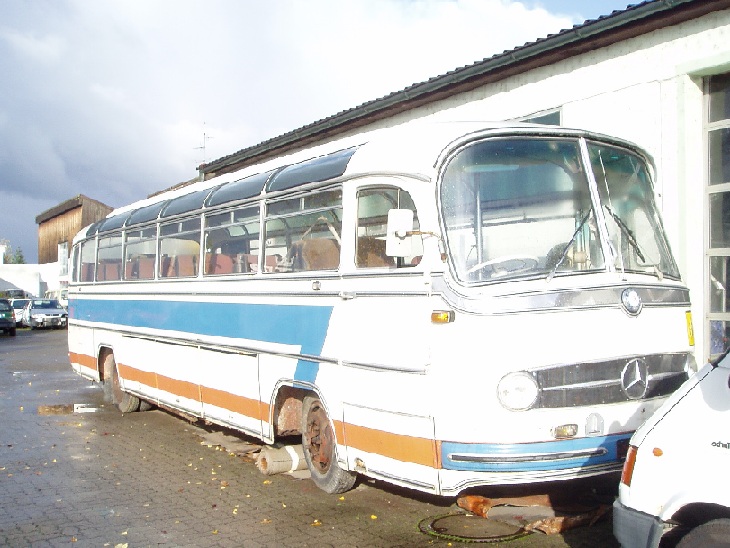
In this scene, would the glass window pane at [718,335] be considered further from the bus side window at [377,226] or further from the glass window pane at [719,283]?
the bus side window at [377,226]

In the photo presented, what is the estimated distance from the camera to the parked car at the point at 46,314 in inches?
1722

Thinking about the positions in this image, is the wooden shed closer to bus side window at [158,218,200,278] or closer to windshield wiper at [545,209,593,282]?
bus side window at [158,218,200,278]

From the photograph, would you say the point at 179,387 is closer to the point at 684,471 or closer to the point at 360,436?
the point at 360,436

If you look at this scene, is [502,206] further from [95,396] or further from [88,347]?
[95,396]

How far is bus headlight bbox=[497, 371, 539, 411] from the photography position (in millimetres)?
5785

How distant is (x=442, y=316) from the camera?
233 inches

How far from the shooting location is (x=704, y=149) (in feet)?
33.6

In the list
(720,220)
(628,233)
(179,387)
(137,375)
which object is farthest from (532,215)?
(137,375)

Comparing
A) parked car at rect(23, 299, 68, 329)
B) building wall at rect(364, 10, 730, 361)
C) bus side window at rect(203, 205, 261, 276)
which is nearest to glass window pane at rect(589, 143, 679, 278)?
building wall at rect(364, 10, 730, 361)

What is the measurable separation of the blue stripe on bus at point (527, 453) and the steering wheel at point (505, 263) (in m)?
1.21

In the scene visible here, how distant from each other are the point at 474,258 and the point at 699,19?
5.78m

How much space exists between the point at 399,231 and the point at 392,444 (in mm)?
1617

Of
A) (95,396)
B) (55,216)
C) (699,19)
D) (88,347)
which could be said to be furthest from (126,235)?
(55,216)

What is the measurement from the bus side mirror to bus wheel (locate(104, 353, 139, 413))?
817 cm
